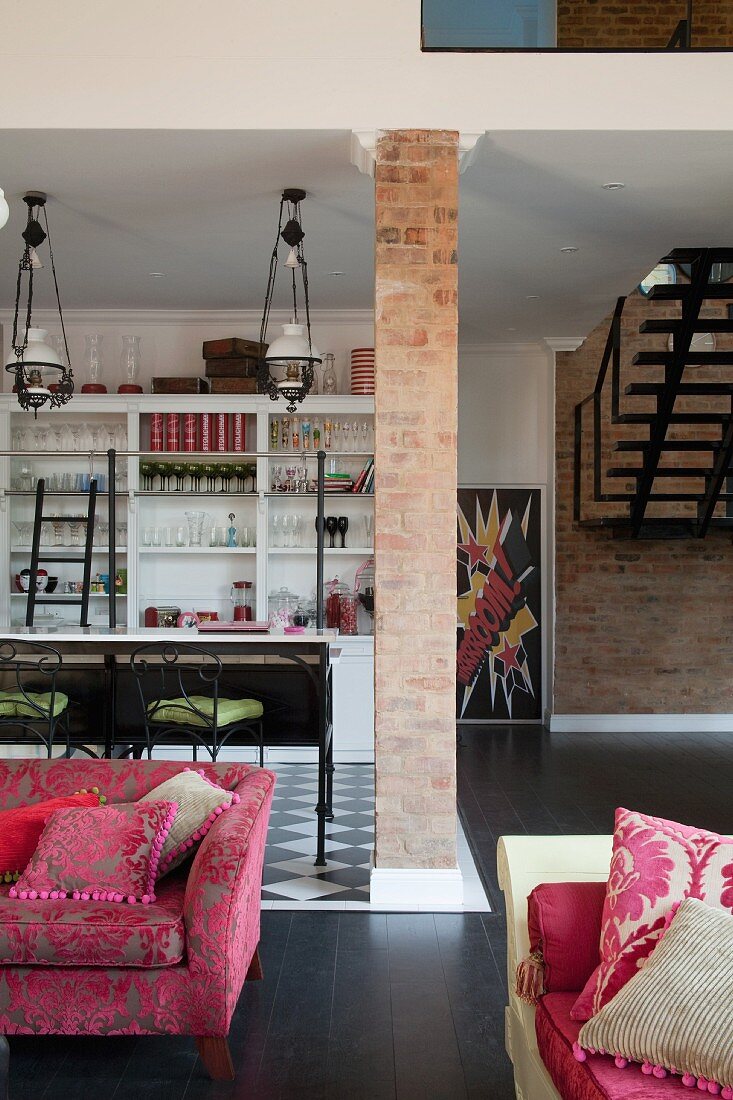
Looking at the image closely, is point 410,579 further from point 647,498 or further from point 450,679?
point 647,498

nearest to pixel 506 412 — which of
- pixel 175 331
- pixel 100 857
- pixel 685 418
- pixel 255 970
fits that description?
pixel 685 418

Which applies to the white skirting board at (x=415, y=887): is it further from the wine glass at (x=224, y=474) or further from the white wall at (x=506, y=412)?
the white wall at (x=506, y=412)

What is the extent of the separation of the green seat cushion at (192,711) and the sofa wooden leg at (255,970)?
1479 millimetres

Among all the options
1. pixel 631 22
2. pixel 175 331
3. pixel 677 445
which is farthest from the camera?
pixel 175 331

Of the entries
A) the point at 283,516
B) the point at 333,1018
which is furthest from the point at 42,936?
the point at 283,516

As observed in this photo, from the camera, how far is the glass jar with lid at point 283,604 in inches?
290

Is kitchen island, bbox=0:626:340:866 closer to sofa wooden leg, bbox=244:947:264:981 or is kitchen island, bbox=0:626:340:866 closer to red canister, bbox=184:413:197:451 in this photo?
sofa wooden leg, bbox=244:947:264:981

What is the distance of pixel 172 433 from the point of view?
750 centimetres

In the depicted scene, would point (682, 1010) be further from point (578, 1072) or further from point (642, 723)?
point (642, 723)

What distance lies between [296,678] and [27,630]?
1483 millimetres

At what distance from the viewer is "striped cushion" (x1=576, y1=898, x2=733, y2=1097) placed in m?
1.87

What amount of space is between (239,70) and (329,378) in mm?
3252

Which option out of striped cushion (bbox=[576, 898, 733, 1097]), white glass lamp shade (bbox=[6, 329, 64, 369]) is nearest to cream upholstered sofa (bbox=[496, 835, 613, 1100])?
striped cushion (bbox=[576, 898, 733, 1097])

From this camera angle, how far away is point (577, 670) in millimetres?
8727
